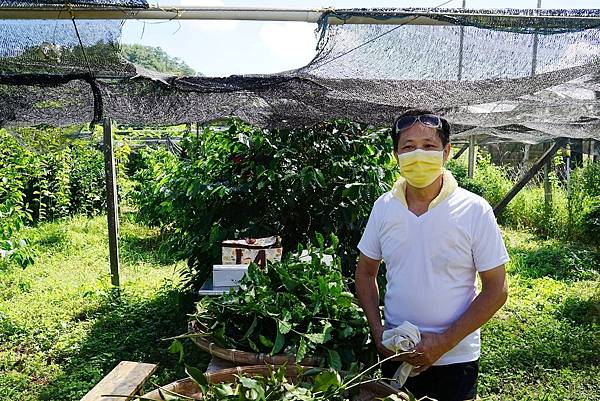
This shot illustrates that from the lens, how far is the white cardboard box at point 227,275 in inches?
113

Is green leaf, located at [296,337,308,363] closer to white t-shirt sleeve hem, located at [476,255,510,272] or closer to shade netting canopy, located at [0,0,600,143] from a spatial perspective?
white t-shirt sleeve hem, located at [476,255,510,272]

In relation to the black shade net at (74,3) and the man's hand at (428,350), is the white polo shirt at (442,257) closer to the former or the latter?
the man's hand at (428,350)

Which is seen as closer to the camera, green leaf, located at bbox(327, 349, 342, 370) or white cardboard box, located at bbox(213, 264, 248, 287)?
green leaf, located at bbox(327, 349, 342, 370)

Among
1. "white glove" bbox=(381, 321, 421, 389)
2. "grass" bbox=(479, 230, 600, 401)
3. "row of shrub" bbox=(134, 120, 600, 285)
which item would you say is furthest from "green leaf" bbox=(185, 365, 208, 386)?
"grass" bbox=(479, 230, 600, 401)

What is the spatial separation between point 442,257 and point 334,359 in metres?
0.47

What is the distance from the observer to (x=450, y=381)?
2.06m

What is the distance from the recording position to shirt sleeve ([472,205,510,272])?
1953 mm

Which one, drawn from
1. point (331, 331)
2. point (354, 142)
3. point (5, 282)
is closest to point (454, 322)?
point (331, 331)

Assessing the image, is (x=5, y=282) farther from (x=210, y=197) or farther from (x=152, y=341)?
(x=210, y=197)

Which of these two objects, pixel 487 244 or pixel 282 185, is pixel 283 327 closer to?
pixel 487 244

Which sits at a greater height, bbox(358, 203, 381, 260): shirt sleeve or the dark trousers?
bbox(358, 203, 381, 260): shirt sleeve

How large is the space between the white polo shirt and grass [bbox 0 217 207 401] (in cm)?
234

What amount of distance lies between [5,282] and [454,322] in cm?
516

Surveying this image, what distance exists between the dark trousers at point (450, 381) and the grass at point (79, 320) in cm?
227
